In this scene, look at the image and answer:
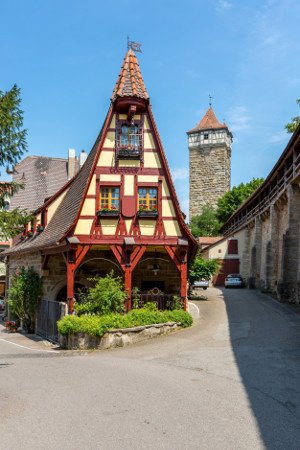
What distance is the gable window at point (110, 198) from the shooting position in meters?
18.4

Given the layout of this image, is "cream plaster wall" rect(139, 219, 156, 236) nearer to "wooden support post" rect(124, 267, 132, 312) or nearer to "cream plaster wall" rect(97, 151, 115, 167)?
"wooden support post" rect(124, 267, 132, 312)

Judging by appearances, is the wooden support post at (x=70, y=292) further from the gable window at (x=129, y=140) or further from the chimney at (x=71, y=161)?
the chimney at (x=71, y=161)

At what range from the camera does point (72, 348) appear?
15.6m

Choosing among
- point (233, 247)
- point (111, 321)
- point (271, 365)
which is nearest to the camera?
point (271, 365)

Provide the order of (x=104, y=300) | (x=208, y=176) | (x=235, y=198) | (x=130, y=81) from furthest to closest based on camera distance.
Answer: (x=208, y=176), (x=235, y=198), (x=130, y=81), (x=104, y=300)

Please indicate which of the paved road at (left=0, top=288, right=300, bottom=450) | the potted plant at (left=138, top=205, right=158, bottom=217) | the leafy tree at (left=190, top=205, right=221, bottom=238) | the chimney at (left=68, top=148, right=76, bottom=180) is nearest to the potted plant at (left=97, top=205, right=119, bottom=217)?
the potted plant at (left=138, top=205, right=158, bottom=217)

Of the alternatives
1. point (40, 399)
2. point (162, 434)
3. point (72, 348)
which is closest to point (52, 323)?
point (72, 348)

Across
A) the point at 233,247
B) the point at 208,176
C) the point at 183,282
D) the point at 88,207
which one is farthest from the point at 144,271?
the point at 208,176

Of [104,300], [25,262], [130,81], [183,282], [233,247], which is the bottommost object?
[104,300]

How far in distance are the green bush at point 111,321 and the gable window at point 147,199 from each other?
3.85 metres

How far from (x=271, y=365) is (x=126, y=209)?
8997 mm

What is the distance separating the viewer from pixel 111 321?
15320mm

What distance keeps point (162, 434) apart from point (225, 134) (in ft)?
224

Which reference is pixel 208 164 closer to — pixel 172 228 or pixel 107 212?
pixel 172 228
